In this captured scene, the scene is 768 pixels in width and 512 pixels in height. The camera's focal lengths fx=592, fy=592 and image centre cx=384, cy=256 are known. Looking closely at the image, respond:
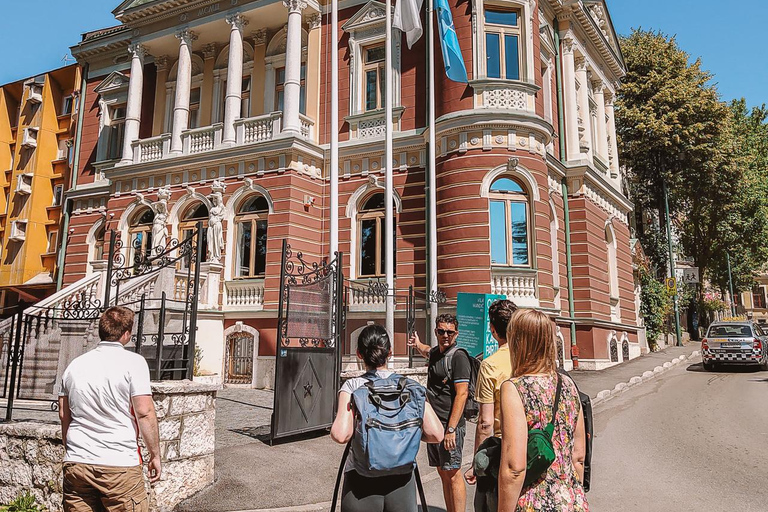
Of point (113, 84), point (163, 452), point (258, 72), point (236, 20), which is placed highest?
point (236, 20)

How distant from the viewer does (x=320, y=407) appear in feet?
31.7

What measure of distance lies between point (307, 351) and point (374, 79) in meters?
12.6

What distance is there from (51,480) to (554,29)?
2072 cm

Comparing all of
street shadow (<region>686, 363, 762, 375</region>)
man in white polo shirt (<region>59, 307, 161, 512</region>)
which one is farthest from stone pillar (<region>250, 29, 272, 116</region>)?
man in white polo shirt (<region>59, 307, 161, 512</region>)

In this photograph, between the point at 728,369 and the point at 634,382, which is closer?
the point at 634,382

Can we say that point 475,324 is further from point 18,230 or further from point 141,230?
point 18,230

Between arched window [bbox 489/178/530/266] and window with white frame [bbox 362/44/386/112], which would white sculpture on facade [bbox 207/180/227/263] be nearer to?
window with white frame [bbox 362/44/386/112]

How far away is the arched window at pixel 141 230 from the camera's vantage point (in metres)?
21.2

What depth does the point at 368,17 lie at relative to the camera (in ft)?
64.3

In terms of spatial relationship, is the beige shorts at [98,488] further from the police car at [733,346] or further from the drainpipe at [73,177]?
the drainpipe at [73,177]

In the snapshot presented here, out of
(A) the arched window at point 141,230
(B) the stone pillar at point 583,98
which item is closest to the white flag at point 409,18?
(B) the stone pillar at point 583,98

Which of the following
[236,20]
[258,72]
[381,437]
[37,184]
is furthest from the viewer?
Answer: [37,184]

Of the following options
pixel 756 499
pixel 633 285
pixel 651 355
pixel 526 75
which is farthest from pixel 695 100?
pixel 756 499

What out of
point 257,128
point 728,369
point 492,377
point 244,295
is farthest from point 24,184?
point 728,369
